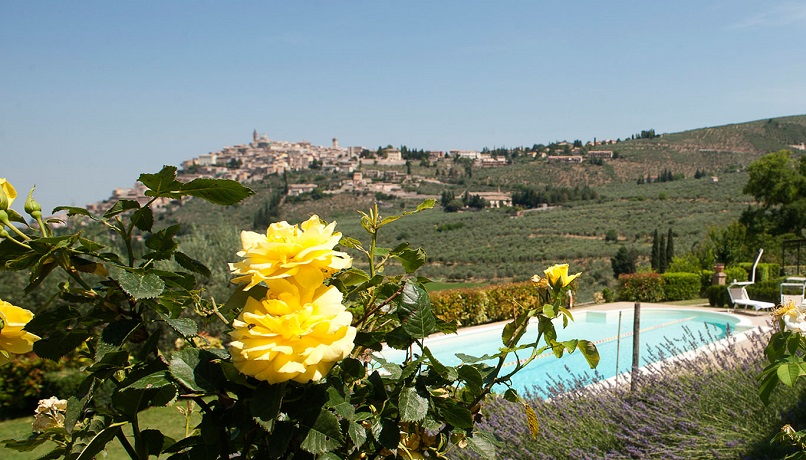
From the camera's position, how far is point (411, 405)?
0.77 meters

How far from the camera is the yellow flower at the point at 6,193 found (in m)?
0.68

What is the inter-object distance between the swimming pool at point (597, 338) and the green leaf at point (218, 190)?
19.6 ft

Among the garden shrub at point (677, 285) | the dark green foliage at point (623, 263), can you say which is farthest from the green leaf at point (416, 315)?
the dark green foliage at point (623, 263)

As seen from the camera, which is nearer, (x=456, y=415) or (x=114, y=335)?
(x=114, y=335)

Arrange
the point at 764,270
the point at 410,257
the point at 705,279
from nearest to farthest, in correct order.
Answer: the point at 410,257, the point at 764,270, the point at 705,279

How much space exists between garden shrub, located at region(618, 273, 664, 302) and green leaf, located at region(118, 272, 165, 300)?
14.6 m

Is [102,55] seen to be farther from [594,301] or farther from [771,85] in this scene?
[771,85]

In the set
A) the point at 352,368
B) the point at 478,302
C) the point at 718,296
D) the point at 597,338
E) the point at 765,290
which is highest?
the point at 352,368

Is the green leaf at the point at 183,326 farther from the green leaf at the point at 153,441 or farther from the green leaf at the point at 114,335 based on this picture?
the green leaf at the point at 153,441

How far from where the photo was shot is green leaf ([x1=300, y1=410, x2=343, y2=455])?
64cm

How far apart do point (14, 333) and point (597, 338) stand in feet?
35.4

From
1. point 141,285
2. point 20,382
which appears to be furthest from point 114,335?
point 20,382

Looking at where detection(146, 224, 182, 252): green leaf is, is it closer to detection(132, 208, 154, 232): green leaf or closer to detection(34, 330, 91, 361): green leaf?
detection(132, 208, 154, 232): green leaf

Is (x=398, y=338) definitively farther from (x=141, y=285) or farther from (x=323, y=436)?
(x=141, y=285)
